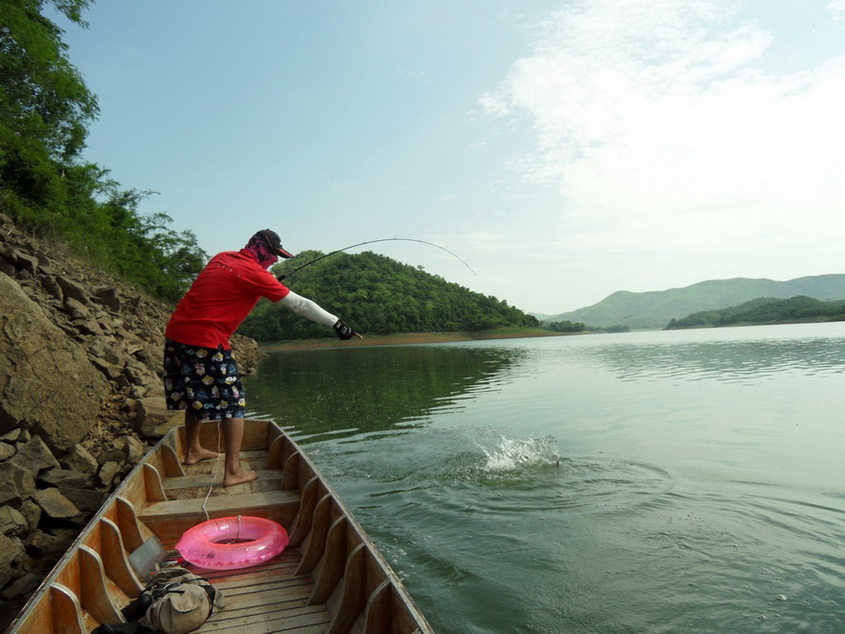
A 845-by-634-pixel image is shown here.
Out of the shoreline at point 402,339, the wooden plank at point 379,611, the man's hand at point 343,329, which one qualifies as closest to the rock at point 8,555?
the man's hand at point 343,329

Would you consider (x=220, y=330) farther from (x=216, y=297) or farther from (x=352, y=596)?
(x=352, y=596)

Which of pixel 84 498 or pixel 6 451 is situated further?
pixel 84 498

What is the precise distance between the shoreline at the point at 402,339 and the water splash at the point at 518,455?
195 ft

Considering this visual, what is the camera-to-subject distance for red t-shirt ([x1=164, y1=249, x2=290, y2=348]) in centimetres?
481

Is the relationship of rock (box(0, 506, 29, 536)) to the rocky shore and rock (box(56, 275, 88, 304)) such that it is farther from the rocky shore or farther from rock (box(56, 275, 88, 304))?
rock (box(56, 275, 88, 304))

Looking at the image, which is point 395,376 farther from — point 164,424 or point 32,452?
point 32,452

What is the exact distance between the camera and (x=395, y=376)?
2725 cm

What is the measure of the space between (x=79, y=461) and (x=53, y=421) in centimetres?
63

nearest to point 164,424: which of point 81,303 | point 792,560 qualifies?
point 81,303

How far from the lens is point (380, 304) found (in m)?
94.7

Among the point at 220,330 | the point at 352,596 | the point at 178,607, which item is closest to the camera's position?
the point at 178,607

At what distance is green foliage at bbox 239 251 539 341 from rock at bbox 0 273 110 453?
69.8 m

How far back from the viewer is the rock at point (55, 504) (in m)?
5.38

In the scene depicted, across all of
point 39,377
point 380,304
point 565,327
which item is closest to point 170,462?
point 39,377
